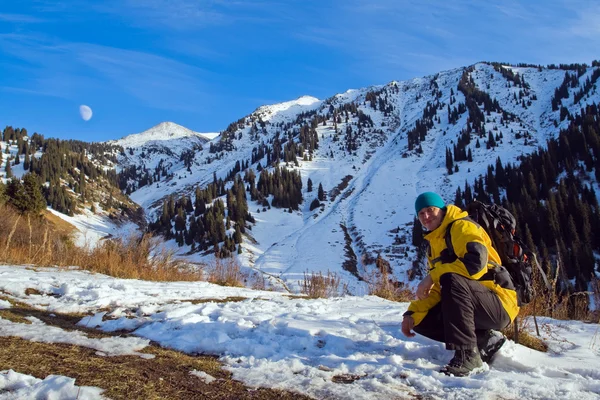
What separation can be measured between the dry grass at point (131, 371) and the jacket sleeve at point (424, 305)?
1466 millimetres

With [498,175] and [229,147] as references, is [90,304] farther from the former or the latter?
[229,147]

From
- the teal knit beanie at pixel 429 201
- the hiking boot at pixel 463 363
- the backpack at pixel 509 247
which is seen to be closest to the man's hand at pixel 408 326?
the hiking boot at pixel 463 363

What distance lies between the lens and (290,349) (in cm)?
358

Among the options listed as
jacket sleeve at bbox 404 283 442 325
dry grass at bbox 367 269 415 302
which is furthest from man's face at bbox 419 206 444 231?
dry grass at bbox 367 269 415 302

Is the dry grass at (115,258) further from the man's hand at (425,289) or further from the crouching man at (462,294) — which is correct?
the crouching man at (462,294)

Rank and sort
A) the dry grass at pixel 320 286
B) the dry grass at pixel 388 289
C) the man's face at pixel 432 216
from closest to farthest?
1. the man's face at pixel 432 216
2. the dry grass at pixel 388 289
3. the dry grass at pixel 320 286

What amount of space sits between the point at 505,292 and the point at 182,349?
3.17 m

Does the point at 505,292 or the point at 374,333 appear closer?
the point at 505,292

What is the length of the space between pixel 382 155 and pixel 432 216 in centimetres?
9701

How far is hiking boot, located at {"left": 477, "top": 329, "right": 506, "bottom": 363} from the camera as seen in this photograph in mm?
3254

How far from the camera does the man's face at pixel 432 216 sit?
332 centimetres

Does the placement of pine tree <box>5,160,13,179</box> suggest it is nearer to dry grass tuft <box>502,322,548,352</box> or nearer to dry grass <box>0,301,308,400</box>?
dry grass <box>0,301,308,400</box>

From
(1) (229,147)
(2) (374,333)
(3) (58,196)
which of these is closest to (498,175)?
(2) (374,333)

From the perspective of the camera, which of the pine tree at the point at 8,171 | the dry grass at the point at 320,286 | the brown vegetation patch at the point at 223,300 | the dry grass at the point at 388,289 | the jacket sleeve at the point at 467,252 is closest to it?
the jacket sleeve at the point at 467,252
